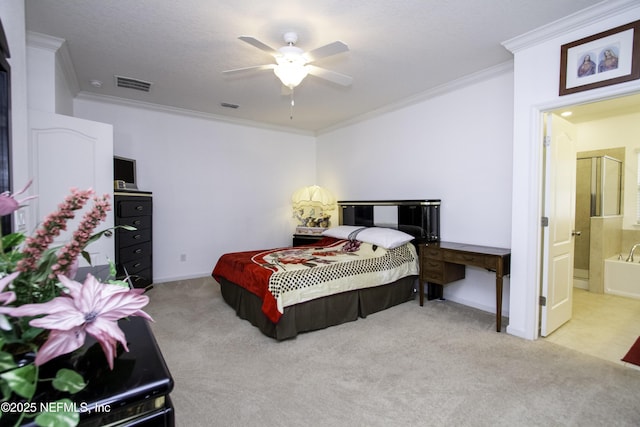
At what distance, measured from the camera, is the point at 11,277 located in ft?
1.47

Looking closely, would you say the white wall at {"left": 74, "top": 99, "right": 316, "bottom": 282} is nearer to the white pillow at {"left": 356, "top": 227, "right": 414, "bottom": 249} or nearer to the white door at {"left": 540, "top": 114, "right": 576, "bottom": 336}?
the white pillow at {"left": 356, "top": 227, "right": 414, "bottom": 249}

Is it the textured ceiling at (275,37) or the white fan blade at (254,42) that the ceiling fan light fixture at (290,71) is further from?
the textured ceiling at (275,37)

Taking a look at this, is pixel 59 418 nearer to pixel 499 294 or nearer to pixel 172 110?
pixel 499 294

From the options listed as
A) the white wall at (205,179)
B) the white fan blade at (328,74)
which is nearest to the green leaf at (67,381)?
the white fan blade at (328,74)

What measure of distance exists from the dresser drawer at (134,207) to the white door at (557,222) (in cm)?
438

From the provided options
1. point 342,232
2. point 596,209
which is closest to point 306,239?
point 342,232

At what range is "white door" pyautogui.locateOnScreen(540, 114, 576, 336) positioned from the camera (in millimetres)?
2689

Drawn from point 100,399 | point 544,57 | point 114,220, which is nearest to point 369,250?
point 544,57

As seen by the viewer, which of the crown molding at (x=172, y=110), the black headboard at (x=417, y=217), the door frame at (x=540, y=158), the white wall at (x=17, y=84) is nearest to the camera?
the white wall at (x=17, y=84)

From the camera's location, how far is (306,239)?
506 cm

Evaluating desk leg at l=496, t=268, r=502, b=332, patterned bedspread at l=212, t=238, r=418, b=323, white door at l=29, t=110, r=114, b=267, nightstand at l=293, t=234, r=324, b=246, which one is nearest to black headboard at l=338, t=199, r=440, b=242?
patterned bedspread at l=212, t=238, r=418, b=323

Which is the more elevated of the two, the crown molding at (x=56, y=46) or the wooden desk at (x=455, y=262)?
the crown molding at (x=56, y=46)

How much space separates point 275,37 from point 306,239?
3.10 metres

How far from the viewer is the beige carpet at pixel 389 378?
1.76 metres
